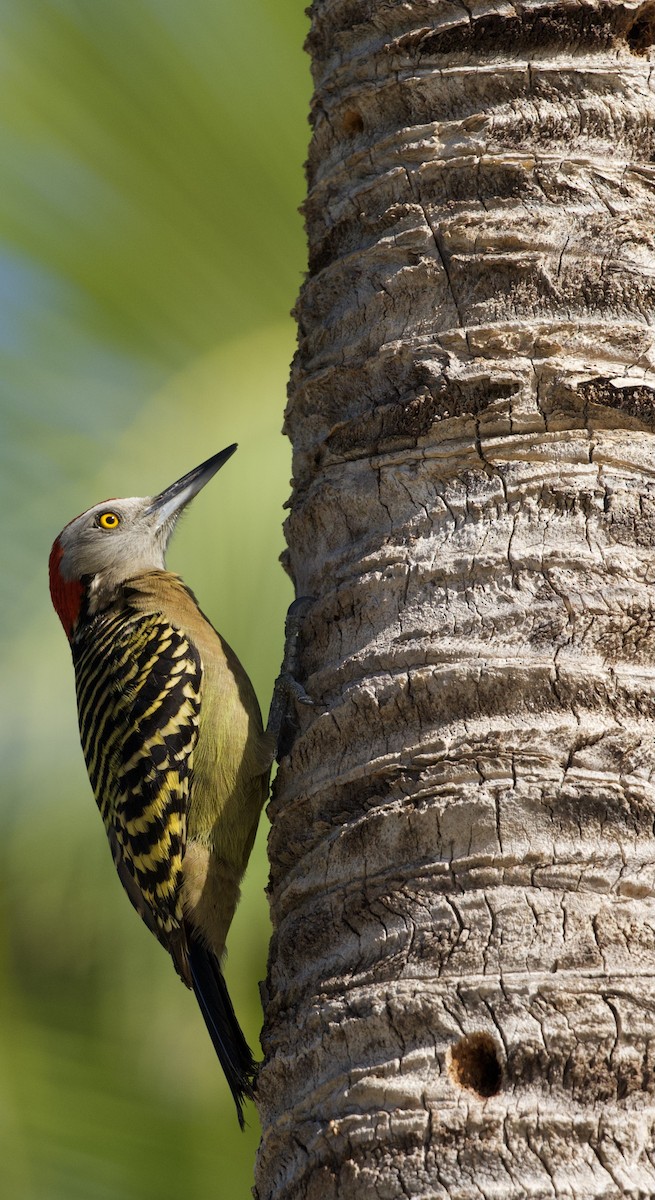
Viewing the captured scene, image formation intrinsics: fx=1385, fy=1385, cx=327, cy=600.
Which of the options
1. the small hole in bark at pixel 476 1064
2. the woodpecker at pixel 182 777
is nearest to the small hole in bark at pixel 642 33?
the small hole in bark at pixel 476 1064

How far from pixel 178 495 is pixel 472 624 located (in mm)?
3204

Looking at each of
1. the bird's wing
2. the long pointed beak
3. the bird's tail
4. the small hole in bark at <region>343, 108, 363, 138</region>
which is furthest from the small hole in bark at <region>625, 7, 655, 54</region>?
the long pointed beak

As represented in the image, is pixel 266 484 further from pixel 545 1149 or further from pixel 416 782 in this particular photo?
pixel 545 1149

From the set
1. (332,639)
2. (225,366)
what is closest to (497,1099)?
(332,639)

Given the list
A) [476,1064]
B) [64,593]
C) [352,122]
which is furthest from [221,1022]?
[352,122]

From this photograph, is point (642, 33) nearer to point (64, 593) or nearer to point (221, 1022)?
point (221, 1022)

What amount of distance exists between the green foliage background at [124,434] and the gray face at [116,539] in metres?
0.18

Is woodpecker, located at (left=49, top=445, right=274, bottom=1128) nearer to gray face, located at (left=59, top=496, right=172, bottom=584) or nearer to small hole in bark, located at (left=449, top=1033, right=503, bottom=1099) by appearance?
gray face, located at (left=59, top=496, right=172, bottom=584)

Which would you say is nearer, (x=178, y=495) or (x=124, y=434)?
(x=178, y=495)

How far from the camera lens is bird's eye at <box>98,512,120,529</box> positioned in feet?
18.4

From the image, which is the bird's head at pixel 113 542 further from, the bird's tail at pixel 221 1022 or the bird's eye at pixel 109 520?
the bird's tail at pixel 221 1022

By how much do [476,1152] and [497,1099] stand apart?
8 centimetres

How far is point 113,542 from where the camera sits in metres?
5.59

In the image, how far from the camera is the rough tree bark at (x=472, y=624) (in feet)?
7.25
